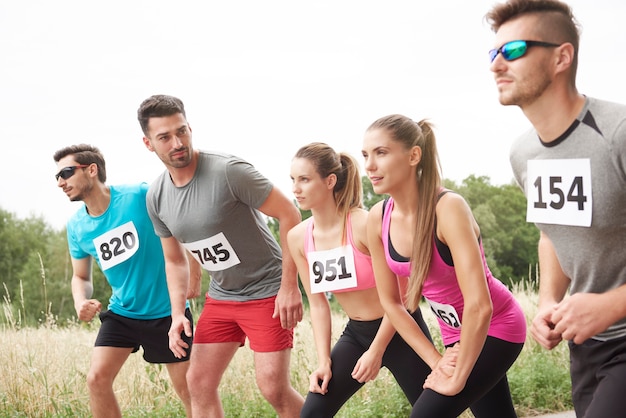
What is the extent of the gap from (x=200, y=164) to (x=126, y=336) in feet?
4.81

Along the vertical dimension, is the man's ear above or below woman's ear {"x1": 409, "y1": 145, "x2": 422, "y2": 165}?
above

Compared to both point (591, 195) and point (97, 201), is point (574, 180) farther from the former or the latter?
point (97, 201)

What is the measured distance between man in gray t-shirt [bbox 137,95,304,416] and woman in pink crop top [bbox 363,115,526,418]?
1099 mm

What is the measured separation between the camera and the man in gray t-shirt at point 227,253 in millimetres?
4359

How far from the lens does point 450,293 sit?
3.24m

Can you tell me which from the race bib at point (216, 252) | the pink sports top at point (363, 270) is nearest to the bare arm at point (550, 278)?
the pink sports top at point (363, 270)

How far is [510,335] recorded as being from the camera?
10.5 ft

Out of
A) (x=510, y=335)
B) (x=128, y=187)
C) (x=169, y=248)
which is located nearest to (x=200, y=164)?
(x=169, y=248)

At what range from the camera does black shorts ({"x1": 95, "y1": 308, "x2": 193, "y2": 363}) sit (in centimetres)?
518

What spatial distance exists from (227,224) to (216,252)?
7.4 inches

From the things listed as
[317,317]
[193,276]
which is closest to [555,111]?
[317,317]

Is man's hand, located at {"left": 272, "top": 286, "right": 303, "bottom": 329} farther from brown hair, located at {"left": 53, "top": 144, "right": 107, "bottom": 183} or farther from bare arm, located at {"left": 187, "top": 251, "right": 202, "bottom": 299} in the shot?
brown hair, located at {"left": 53, "top": 144, "right": 107, "bottom": 183}

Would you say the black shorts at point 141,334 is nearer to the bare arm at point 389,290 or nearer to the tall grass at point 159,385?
the tall grass at point 159,385

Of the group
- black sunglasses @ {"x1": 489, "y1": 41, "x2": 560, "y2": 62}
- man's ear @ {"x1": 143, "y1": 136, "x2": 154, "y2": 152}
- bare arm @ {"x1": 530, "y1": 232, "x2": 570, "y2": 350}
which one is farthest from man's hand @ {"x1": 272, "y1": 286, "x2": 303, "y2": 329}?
black sunglasses @ {"x1": 489, "y1": 41, "x2": 560, "y2": 62}
